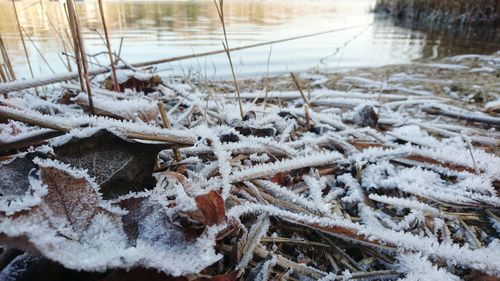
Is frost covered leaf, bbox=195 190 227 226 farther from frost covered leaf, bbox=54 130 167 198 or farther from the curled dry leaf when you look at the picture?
the curled dry leaf

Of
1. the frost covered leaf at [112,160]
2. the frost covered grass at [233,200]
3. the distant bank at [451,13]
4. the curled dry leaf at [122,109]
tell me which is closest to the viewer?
the frost covered grass at [233,200]

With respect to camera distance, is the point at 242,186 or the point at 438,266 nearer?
the point at 438,266

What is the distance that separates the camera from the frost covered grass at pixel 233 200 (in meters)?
0.64

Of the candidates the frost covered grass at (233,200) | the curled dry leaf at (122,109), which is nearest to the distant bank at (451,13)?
the frost covered grass at (233,200)

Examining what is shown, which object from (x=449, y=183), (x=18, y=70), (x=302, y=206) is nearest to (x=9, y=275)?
(x=302, y=206)

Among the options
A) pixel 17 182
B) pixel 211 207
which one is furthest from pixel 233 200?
pixel 17 182

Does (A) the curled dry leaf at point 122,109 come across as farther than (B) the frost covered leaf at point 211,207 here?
Yes

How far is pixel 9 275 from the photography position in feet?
1.98

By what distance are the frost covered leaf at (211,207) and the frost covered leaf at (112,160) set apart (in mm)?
247

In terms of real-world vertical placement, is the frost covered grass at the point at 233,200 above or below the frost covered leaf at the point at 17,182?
below

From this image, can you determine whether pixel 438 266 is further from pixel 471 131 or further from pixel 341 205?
pixel 471 131

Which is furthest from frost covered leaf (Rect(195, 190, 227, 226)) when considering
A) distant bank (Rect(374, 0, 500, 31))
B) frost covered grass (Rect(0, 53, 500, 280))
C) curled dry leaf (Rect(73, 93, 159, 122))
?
distant bank (Rect(374, 0, 500, 31))

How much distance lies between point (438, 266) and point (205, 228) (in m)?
Result: 0.68

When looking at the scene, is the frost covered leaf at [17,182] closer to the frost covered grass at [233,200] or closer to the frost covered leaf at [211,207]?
the frost covered grass at [233,200]
